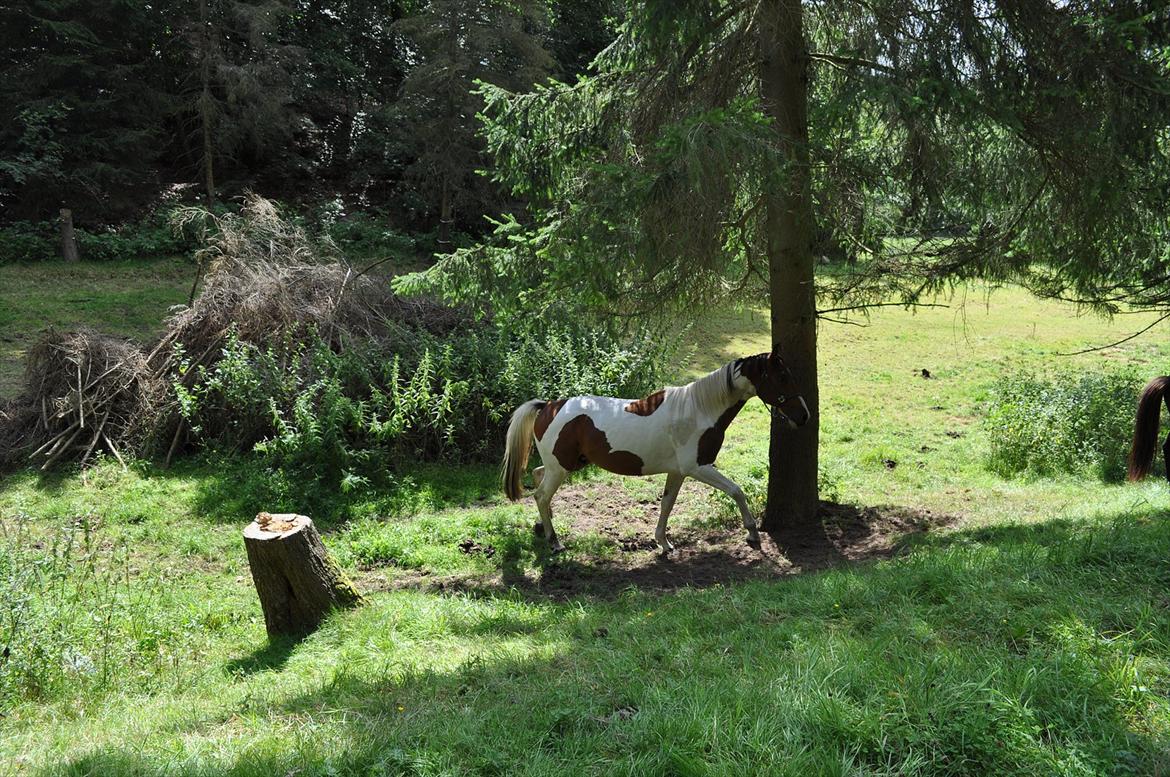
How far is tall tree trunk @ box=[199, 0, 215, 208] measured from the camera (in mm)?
21484

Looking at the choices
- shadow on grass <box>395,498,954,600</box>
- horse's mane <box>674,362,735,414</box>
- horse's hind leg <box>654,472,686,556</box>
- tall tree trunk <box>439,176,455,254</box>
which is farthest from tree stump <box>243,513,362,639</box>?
tall tree trunk <box>439,176,455,254</box>

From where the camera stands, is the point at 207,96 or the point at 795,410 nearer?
the point at 795,410

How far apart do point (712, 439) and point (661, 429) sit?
0.49 meters

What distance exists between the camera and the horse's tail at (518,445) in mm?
7641

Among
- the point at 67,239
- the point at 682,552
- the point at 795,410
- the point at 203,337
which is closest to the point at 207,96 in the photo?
the point at 67,239

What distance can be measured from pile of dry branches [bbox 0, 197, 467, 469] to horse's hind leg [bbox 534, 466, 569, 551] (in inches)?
176

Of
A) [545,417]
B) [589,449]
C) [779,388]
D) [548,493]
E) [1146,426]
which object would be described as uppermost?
[779,388]

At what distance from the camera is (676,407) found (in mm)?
7336

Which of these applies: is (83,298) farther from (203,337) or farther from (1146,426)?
(1146,426)

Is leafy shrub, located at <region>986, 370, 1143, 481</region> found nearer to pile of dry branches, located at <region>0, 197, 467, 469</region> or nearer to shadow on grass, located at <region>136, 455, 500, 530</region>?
shadow on grass, located at <region>136, 455, 500, 530</region>

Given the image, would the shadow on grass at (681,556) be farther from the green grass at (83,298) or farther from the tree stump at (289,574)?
the green grass at (83,298)

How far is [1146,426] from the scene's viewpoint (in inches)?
269

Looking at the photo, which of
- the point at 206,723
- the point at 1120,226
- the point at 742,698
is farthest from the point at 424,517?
the point at 1120,226

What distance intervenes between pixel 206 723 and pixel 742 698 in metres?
2.65
